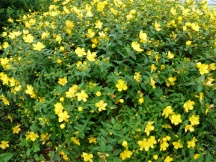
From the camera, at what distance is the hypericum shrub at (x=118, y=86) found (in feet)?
6.10

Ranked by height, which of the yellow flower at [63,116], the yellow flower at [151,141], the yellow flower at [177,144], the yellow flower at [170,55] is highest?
the yellow flower at [170,55]

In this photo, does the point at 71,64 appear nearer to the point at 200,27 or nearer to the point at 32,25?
the point at 32,25

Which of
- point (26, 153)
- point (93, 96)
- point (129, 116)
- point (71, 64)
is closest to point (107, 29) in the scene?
point (71, 64)

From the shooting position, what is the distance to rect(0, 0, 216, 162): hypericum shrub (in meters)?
1.86

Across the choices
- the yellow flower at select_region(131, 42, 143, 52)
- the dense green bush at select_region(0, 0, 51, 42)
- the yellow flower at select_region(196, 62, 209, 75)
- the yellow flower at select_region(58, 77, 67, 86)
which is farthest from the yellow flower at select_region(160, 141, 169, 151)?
the dense green bush at select_region(0, 0, 51, 42)

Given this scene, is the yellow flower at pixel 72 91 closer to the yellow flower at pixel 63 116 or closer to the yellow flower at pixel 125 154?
the yellow flower at pixel 63 116

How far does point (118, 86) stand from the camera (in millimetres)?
1861

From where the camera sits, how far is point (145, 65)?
79.0 inches

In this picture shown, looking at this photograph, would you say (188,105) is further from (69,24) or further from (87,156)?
(69,24)

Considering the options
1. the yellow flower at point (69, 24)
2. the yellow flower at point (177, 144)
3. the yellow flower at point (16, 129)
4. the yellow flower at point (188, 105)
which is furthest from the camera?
the yellow flower at point (16, 129)

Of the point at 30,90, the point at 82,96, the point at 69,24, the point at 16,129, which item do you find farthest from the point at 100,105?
the point at 16,129

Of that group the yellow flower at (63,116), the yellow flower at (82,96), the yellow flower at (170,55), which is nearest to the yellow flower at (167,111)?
the yellow flower at (170,55)

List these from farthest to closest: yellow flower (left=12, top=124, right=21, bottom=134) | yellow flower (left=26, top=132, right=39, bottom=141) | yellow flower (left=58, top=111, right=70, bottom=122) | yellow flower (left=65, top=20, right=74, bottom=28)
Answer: yellow flower (left=12, top=124, right=21, bottom=134) → yellow flower (left=65, top=20, right=74, bottom=28) → yellow flower (left=26, top=132, right=39, bottom=141) → yellow flower (left=58, top=111, right=70, bottom=122)

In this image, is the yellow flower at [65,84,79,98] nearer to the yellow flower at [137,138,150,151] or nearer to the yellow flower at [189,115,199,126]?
the yellow flower at [137,138,150,151]
